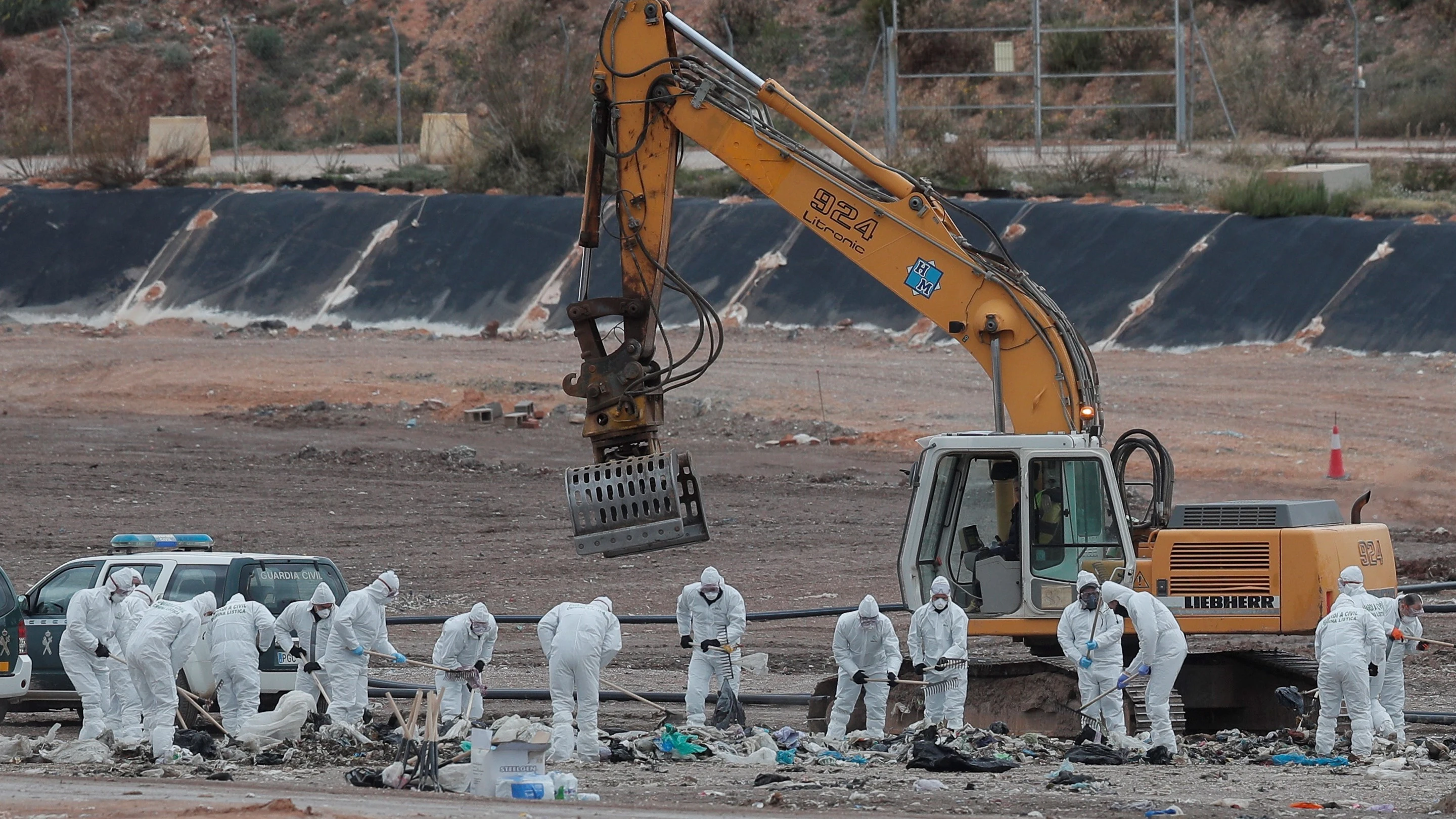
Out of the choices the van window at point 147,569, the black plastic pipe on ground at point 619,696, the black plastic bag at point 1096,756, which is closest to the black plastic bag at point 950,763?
the black plastic bag at point 1096,756

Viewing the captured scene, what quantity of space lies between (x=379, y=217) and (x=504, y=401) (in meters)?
9.20

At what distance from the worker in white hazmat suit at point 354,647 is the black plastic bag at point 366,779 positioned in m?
1.90

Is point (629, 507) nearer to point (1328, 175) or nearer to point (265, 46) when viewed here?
point (1328, 175)

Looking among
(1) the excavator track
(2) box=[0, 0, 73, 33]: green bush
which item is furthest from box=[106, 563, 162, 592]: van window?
(2) box=[0, 0, 73, 33]: green bush

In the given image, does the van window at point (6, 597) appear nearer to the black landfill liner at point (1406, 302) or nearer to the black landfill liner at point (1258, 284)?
the black landfill liner at point (1258, 284)

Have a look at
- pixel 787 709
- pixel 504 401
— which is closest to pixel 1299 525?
pixel 787 709

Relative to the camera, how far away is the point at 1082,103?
5216 cm

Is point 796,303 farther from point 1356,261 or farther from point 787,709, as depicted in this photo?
point 787,709

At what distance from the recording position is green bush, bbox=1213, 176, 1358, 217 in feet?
108

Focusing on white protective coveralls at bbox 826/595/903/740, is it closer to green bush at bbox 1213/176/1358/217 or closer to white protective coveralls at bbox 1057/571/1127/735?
white protective coveralls at bbox 1057/571/1127/735

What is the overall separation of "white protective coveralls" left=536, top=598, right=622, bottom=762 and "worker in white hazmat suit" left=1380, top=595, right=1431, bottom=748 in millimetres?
5588

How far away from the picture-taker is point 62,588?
15234 mm

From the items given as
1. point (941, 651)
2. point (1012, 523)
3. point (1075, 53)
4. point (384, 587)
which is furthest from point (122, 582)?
point (1075, 53)

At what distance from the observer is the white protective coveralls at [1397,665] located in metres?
13.2
